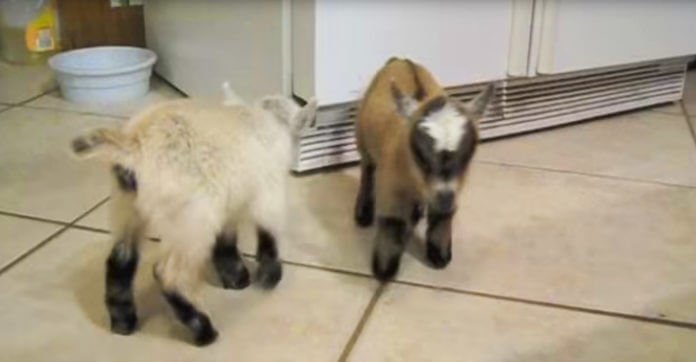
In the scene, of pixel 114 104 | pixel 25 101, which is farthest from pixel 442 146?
pixel 25 101

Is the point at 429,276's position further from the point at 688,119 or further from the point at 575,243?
→ the point at 688,119

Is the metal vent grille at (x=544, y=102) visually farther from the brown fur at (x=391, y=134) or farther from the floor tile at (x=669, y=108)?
the brown fur at (x=391, y=134)

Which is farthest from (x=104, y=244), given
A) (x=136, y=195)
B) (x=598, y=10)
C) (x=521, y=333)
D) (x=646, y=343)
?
(x=598, y=10)

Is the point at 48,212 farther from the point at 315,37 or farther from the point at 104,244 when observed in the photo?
the point at 315,37

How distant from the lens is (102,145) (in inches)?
32.9

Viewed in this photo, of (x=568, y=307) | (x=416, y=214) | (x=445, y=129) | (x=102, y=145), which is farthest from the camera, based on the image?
(x=416, y=214)

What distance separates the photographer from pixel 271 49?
4.73 feet

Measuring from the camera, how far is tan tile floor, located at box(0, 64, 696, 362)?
3.13 feet

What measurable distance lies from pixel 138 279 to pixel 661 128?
1153 mm

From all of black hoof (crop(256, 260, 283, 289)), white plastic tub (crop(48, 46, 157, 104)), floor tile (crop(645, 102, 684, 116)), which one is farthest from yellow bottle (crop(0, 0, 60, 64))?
floor tile (crop(645, 102, 684, 116))

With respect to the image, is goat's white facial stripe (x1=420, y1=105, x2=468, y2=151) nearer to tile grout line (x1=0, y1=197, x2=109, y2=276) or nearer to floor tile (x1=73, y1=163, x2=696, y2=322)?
floor tile (x1=73, y1=163, x2=696, y2=322)

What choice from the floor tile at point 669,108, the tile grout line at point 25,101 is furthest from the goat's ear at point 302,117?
the floor tile at point 669,108

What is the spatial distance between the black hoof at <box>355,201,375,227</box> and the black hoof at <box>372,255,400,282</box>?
15cm

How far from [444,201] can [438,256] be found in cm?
17
